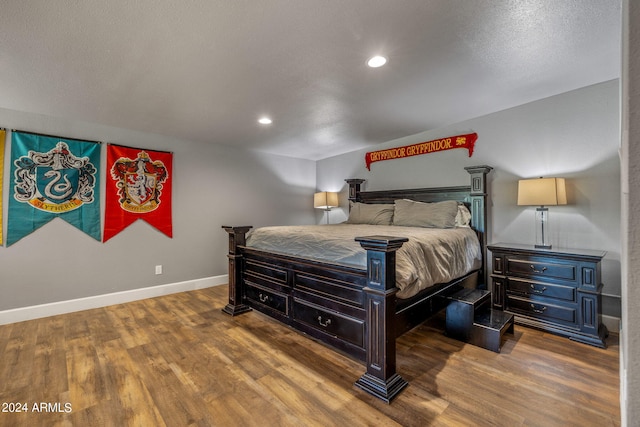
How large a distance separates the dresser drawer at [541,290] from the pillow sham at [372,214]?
1.66 m

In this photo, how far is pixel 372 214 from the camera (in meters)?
4.27

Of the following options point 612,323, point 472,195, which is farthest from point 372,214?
point 612,323

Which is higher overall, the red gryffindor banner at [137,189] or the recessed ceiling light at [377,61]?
the recessed ceiling light at [377,61]

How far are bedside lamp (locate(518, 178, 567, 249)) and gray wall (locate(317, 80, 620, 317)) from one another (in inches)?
3.8

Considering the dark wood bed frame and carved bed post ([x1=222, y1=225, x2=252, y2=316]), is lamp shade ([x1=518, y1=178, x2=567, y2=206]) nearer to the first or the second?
the dark wood bed frame

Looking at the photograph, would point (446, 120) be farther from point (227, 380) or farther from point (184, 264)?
point (184, 264)

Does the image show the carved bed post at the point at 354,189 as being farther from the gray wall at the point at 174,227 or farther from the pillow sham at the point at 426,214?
the gray wall at the point at 174,227

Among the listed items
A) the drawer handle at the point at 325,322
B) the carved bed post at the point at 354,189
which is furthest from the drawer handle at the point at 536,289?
the carved bed post at the point at 354,189

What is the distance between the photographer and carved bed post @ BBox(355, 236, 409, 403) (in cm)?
178

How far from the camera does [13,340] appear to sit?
2574mm

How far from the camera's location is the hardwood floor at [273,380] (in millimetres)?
1588

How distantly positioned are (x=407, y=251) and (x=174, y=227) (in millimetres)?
3456

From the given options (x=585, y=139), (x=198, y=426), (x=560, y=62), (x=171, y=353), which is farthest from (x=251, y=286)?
(x=585, y=139)

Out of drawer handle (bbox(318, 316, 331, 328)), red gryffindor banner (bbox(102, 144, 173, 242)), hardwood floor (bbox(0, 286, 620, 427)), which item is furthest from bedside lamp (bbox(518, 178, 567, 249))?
red gryffindor banner (bbox(102, 144, 173, 242))
